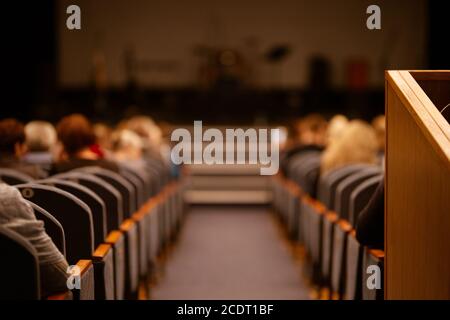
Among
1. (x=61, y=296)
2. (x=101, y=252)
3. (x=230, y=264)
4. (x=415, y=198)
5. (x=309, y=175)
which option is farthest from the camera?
(x=230, y=264)

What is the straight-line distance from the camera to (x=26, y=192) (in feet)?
9.52

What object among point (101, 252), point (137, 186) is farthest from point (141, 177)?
point (101, 252)

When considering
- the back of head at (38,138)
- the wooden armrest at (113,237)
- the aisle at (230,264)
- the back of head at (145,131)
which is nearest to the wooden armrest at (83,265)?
the wooden armrest at (113,237)

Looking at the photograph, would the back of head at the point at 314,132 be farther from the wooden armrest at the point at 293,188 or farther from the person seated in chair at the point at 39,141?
the person seated in chair at the point at 39,141

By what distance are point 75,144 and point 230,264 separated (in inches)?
87.7

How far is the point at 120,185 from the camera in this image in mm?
4086

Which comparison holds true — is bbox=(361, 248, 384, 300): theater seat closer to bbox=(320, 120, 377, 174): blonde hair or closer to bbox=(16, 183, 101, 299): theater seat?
bbox=(16, 183, 101, 299): theater seat

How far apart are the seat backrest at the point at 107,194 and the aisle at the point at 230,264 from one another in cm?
137

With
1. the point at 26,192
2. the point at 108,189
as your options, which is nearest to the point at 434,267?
the point at 26,192

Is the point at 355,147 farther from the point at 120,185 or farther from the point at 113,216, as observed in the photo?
the point at 113,216

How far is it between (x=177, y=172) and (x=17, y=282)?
6.21 meters

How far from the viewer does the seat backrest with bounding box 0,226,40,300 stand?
6.70ft

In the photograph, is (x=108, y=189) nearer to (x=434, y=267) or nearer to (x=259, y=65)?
(x=434, y=267)

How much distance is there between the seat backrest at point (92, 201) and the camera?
3182 mm
